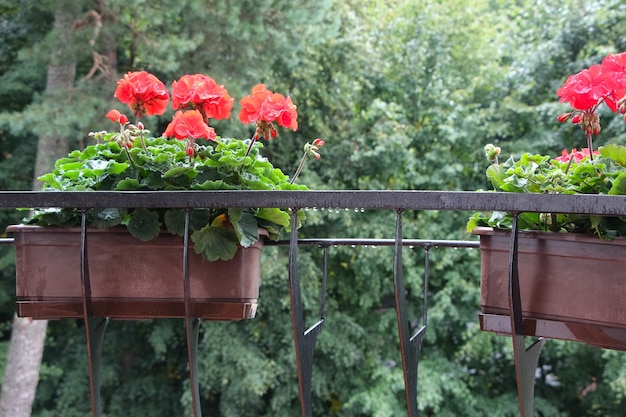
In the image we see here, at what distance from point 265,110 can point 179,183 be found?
0.16 m

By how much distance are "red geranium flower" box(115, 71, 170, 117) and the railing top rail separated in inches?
12.3

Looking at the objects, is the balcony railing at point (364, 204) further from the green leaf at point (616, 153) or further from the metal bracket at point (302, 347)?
the green leaf at point (616, 153)

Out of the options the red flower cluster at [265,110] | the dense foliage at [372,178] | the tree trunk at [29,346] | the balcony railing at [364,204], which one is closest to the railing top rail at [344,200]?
the balcony railing at [364,204]

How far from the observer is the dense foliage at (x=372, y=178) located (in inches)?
230

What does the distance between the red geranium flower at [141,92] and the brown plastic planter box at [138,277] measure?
0.78ft

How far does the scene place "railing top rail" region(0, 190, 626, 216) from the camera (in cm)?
67

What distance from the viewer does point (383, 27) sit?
6.66 metres

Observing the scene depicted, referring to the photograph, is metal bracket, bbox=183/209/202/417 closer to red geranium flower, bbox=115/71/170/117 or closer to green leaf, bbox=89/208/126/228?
green leaf, bbox=89/208/126/228

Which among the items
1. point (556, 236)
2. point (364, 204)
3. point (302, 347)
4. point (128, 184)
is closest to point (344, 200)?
Answer: point (364, 204)

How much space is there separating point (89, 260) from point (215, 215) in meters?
0.18

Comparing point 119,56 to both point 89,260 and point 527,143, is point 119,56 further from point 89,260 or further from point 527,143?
point 89,260

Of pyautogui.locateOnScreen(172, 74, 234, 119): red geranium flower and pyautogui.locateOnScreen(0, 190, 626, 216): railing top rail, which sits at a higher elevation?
pyautogui.locateOnScreen(172, 74, 234, 119): red geranium flower

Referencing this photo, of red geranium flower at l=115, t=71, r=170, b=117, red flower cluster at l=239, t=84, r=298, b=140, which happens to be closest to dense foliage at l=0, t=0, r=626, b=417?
red geranium flower at l=115, t=71, r=170, b=117

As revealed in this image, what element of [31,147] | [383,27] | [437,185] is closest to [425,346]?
[437,185]
